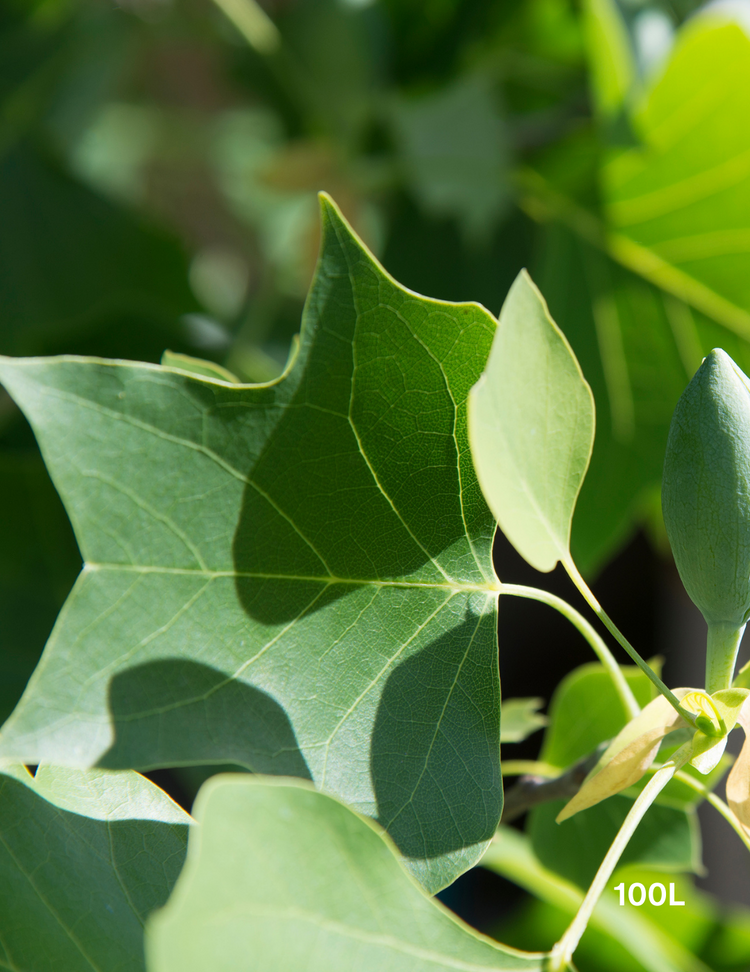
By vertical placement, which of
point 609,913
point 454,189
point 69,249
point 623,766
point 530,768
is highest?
point 454,189

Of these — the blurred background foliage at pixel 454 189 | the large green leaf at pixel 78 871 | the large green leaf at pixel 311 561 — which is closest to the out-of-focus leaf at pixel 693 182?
the blurred background foliage at pixel 454 189

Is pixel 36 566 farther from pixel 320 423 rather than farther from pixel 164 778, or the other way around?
pixel 320 423

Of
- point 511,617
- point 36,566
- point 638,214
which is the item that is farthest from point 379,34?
point 511,617

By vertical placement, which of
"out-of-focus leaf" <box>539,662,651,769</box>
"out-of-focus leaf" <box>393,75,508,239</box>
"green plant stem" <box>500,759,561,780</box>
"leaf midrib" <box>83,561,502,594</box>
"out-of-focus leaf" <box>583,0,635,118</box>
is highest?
"out-of-focus leaf" <box>583,0,635,118</box>

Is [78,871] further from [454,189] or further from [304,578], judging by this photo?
[454,189]

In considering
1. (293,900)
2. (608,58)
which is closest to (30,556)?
(293,900)

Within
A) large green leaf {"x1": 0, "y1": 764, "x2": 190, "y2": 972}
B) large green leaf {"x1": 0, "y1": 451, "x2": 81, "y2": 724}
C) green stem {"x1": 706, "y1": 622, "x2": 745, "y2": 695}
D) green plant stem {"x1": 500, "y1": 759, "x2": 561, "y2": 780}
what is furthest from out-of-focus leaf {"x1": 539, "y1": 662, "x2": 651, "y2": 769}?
large green leaf {"x1": 0, "y1": 451, "x2": 81, "y2": 724}

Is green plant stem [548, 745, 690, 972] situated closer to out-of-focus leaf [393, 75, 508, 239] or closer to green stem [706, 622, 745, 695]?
green stem [706, 622, 745, 695]
